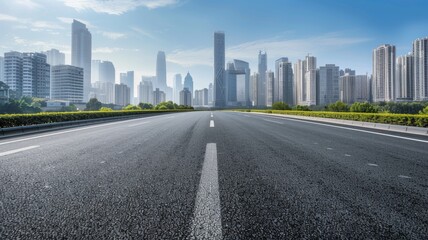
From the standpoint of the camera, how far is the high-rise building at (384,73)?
372 feet

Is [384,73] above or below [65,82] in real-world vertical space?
below

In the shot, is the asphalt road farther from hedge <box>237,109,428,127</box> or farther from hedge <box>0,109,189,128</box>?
hedge <box>237,109,428,127</box>

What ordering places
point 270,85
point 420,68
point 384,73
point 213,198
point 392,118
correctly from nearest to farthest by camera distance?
point 213,198
point 392,118
point 420,68
point 384,73
point 270,85

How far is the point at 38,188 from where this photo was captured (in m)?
2.85

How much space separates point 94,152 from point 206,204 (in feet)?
13.1

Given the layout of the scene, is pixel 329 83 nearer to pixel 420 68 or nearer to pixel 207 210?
pixel 420 68

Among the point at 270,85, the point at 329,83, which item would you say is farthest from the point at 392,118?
the point at 329,83

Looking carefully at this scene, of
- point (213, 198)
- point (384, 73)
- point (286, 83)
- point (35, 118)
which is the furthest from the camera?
point (286, 83)

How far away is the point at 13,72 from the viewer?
14488 centimetres

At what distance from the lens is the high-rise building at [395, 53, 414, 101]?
109500mm

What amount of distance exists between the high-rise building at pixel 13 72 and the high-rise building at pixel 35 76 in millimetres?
2003

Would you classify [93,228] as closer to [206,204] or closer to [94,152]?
[206,204]

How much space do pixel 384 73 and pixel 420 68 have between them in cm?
1512

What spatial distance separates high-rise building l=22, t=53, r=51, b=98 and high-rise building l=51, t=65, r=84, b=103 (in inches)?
340
